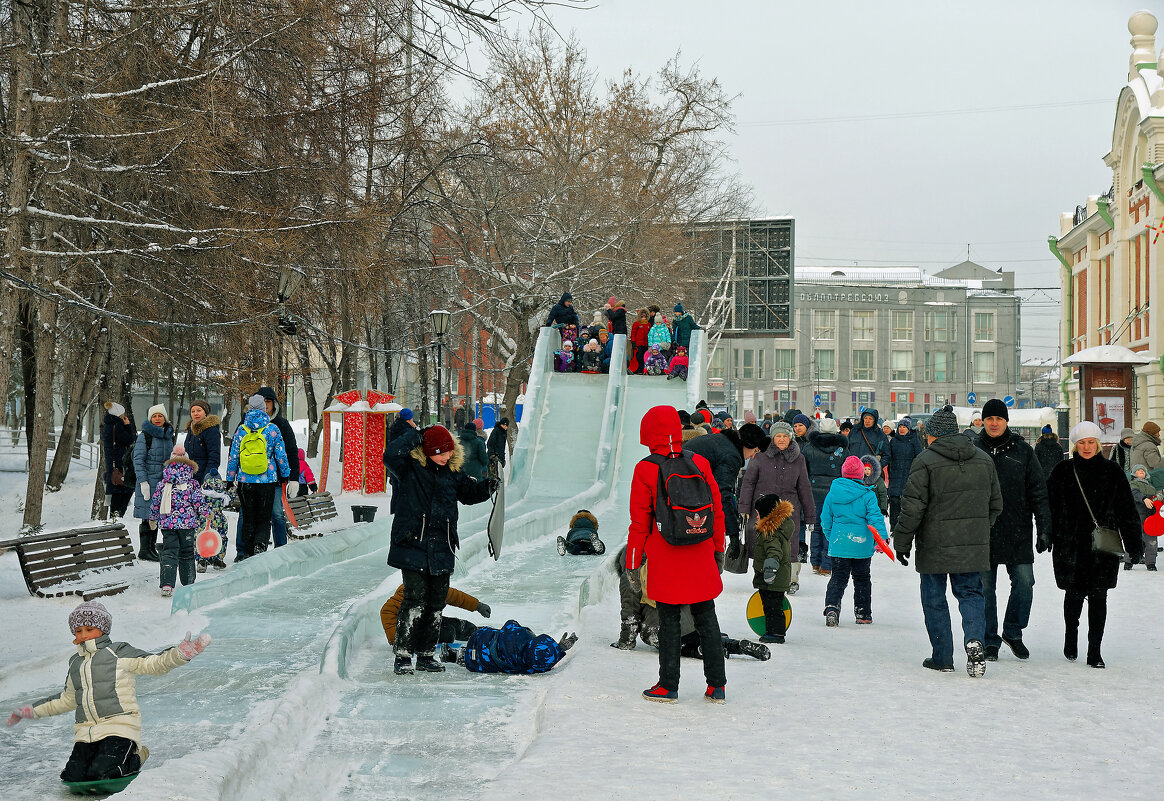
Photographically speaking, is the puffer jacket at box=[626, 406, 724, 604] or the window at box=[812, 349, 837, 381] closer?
the puffer jacket at box=[626, 406, 724, 604]

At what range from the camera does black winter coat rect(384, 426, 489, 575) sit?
7.44 m

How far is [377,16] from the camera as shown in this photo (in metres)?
9.15

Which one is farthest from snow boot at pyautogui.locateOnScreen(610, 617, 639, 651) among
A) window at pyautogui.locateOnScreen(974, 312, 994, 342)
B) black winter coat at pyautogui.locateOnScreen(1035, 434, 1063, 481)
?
window at pyautogui.locateOnScreen(974, 312, 994, 342)

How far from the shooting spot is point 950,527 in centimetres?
789

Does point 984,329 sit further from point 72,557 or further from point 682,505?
point 682,505

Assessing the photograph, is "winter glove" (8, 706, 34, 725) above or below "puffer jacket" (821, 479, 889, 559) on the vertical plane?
below

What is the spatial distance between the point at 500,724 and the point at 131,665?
2.13 m

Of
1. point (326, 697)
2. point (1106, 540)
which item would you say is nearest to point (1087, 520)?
point (1106, 540)

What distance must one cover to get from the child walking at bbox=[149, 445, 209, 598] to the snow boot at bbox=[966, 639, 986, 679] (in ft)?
21.9

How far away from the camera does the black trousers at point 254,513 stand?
12023 mm

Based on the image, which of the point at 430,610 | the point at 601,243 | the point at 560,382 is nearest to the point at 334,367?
the point at 560,382

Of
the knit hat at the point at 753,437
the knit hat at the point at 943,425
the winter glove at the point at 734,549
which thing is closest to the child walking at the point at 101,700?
the knit hat at the point at 943,425

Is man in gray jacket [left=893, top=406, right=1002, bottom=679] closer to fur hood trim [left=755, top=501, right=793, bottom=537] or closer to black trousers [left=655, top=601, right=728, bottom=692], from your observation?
fur hood trim [left=755, top=501, right=793, bottom=537]

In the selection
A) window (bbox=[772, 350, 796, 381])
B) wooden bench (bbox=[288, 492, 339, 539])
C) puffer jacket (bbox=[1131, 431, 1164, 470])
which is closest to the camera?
puffer jacket (bbox=[1131, 431, 1164, 470])
